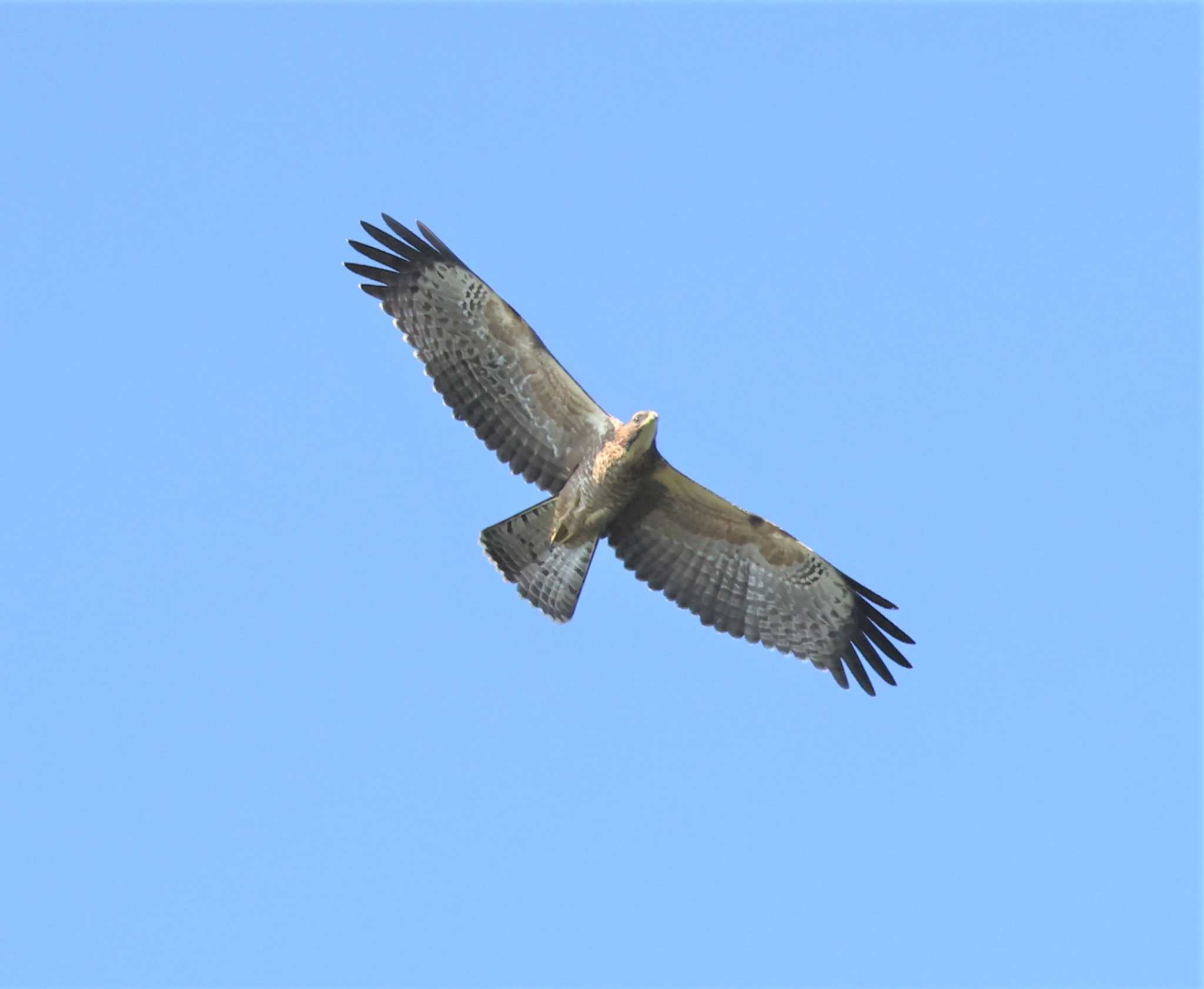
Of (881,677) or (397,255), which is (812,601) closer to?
(881,677)

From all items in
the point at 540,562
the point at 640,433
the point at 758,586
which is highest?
the point at 758,586

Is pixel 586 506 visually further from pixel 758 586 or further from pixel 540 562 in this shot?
pixel 758 586

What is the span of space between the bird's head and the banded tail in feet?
3.47

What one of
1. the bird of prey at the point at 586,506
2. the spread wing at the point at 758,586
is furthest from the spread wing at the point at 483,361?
the spread wing at the point at 758,586

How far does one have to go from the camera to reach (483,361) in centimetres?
1728

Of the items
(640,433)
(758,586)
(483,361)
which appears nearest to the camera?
(640,433)

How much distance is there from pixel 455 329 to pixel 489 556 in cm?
182

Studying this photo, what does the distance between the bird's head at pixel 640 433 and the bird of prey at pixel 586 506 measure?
0.01 meters

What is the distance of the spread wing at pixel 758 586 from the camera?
1769 cm

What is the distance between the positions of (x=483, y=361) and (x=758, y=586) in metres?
2.88

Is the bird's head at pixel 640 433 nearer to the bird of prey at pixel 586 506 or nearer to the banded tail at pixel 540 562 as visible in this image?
the bird of prey at pixel 586 506

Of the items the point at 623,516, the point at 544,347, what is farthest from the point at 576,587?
the point at 544,347

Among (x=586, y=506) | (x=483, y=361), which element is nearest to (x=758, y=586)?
(x=586, y=506)

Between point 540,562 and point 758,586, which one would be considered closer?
point 540,562
